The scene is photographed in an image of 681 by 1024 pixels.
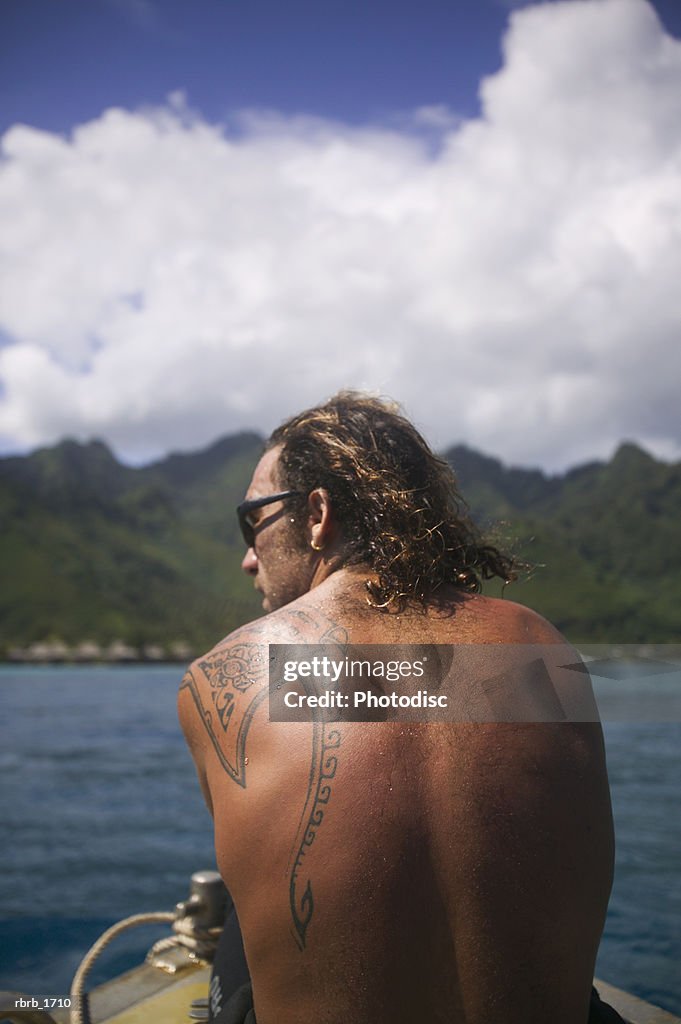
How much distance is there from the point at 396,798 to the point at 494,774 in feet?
0.78

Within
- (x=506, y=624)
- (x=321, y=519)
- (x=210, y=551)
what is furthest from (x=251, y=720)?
(x=210, y=551)

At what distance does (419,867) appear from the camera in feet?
5.41

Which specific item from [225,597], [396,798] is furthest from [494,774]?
[225,597]

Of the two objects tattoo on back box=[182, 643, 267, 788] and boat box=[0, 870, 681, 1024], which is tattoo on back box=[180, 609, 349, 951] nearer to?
tattoo on back box=[182, 643, 267, 788]

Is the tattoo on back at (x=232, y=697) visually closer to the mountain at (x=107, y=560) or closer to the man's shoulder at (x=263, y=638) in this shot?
the man's shoulder at (x=263, y=638)

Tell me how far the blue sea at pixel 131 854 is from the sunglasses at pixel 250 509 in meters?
1.31

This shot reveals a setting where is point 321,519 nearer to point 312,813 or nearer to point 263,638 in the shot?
point 263,638

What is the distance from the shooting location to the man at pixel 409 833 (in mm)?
1637

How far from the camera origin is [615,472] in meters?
96.6

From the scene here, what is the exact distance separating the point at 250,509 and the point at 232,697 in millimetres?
976

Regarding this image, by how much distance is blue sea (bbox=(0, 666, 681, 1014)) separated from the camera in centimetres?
501

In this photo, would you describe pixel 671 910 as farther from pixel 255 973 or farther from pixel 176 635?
pixel 176 635

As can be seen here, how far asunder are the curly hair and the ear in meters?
0.02

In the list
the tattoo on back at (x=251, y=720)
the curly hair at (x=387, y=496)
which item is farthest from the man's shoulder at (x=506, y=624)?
the tattoo on back at (x=251, y=720)
